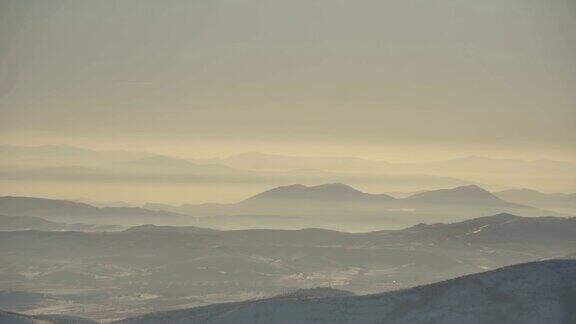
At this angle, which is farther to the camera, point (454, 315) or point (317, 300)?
point (317, 300)

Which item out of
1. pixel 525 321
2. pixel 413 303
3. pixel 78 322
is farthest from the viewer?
pixel 78 322

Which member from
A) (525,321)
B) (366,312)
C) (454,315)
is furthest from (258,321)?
(525,321)

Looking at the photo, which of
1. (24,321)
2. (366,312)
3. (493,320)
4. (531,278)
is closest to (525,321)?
(493,320)

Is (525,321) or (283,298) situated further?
(283,298)

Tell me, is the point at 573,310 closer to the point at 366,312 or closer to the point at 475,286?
the point at 475,286

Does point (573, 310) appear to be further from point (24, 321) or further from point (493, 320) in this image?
point (24, 321)

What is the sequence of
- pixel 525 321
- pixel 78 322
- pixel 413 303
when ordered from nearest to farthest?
1. pixel 525 321
2. pixel 413 303
3. pixel 78 322
